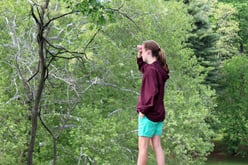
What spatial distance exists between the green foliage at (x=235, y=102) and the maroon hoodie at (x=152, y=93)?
2546 cm

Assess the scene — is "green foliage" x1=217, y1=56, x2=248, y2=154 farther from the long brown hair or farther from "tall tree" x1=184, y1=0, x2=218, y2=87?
the long brown hair

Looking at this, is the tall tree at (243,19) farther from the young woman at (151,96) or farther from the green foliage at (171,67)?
the young woman at (151,96)

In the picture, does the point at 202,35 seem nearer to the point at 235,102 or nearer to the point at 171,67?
the point at 235,102

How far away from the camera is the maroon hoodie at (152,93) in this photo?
4492 millimetres

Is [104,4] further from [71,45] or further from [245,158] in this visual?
[245,158]

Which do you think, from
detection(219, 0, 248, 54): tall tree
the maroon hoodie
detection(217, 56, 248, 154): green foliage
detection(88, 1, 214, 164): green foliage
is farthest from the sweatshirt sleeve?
detection(219, 0, 248, 54): tall tree

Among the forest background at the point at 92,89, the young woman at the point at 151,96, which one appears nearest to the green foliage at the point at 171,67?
the forest background at the point at 92,89

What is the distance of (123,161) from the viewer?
1252cm

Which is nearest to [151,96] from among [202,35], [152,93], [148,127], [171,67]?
[152,93]

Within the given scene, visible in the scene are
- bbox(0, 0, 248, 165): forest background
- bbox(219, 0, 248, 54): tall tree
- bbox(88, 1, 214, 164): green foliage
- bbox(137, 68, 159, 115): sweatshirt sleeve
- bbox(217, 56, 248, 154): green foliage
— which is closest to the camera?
bbox(137, 68, 159, 115): sweatshirt sleeve

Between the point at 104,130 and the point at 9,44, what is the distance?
3.01 m

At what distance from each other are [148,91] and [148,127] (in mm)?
371

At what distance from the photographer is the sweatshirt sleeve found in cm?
448

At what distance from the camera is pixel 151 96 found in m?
4.48
